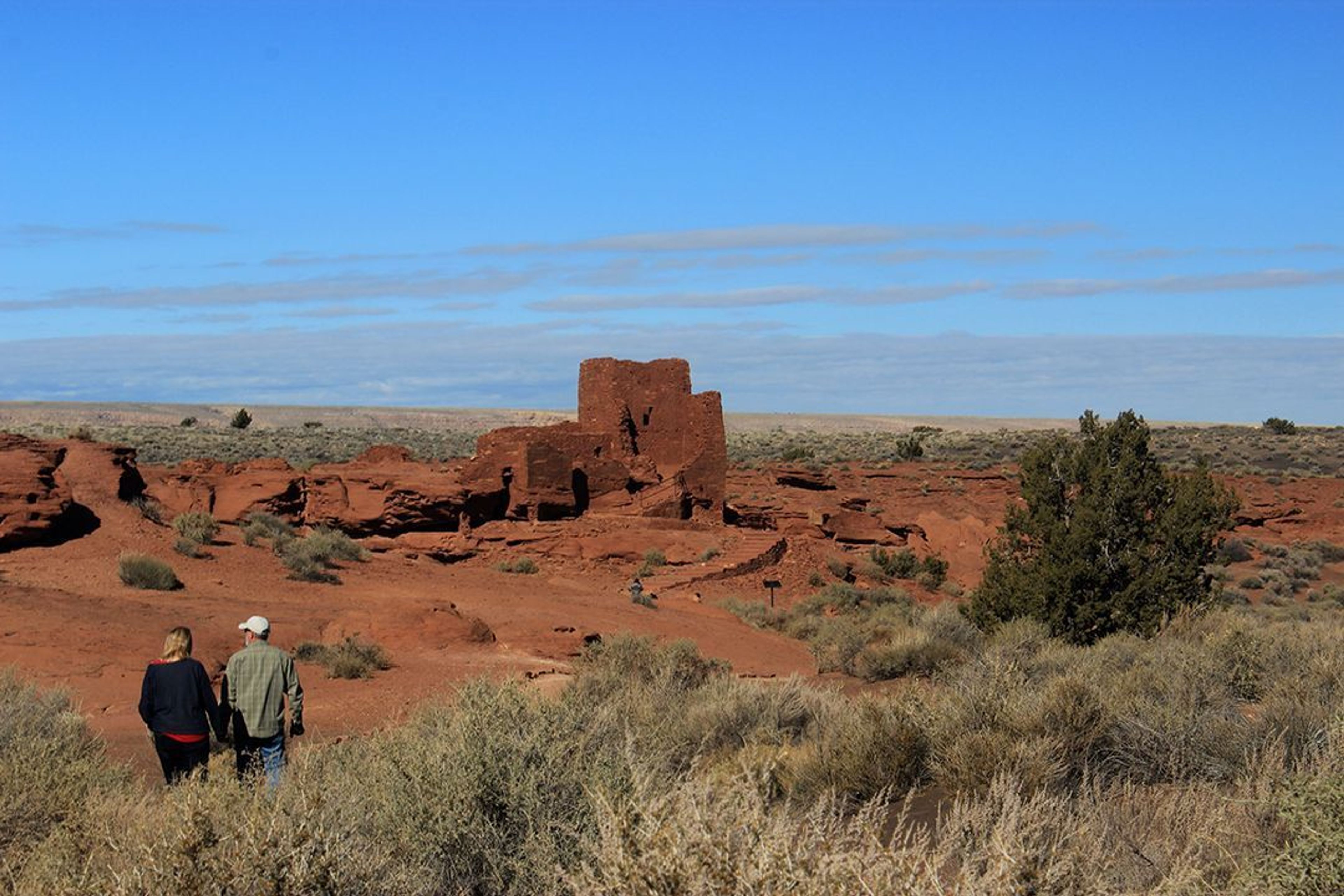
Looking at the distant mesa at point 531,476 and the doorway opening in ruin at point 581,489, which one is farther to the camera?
the doorway opening in ruin at point 581,489

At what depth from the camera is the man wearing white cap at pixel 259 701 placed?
8.22m

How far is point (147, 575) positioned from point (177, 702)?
42.9ft

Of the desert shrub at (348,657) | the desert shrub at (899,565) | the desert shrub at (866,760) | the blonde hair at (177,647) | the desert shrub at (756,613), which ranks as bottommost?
the desert shrub at (756,613)

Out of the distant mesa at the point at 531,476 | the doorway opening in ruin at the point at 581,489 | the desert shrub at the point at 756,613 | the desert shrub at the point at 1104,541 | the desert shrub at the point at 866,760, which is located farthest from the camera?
the doorway opening in ruin at the point at 581,489

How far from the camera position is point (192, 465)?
2850 cm

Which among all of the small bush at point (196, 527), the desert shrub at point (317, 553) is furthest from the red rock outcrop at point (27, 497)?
the desert shrub at point (317, 553)

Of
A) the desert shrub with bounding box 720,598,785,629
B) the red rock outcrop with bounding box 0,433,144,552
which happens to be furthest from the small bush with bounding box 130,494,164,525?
the desert shrub with bounding box 720,598,785,629

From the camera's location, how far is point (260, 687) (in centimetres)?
824

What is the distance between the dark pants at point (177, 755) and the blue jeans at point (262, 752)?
0.72 feet

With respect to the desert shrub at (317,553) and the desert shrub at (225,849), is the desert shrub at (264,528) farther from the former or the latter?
the desert shrub at (225,849)

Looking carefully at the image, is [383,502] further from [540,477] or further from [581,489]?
[581,489]

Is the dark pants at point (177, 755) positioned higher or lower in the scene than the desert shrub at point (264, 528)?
higher

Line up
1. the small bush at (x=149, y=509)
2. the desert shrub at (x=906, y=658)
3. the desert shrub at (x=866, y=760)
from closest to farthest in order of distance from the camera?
the desert shrub at (x=866, y=760), the desert shrub at (x=906, y=658), the small bush at (x=149, y=509)

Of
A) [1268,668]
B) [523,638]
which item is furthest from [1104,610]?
[523,638]
